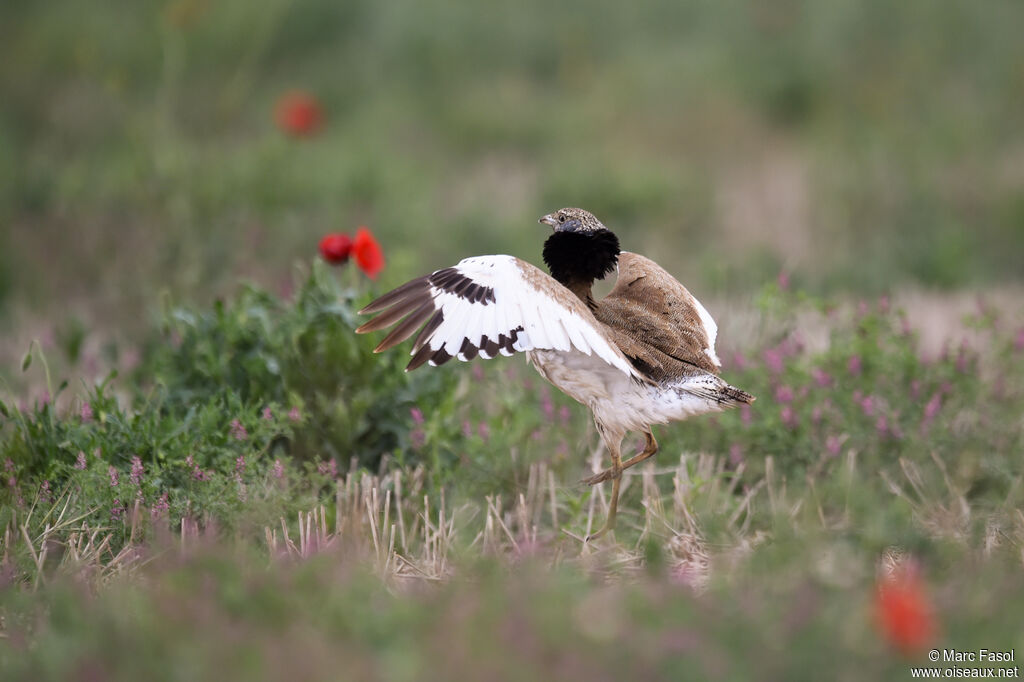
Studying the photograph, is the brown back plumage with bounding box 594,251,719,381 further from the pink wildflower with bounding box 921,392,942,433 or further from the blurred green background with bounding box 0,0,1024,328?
the blurred green background with bounding box 0,0,1024,328

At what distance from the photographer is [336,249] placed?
425 cm

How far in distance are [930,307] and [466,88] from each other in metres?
5.74

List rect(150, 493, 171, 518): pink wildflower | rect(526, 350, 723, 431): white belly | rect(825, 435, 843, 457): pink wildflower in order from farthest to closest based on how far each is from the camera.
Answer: rect(825, 435, 843, 457): pink wildflower → rect(150, 493, 171, 518): pink wildflower → rect(526, 350, 723, 431): white belly

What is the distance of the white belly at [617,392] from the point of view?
343cm

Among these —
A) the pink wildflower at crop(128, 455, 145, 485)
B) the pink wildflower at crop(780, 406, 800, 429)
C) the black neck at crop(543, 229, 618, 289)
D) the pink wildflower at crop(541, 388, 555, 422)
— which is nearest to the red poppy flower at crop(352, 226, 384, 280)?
the black neck at crop(543, 229, 618, 289)

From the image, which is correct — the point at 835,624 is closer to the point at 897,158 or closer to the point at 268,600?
the point at 268,600

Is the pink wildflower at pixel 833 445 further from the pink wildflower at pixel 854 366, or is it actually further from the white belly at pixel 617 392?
the white belly at pixel 617 392

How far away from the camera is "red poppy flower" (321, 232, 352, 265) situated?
4.25 meters

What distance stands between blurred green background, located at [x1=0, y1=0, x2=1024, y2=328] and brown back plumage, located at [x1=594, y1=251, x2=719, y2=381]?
319cm

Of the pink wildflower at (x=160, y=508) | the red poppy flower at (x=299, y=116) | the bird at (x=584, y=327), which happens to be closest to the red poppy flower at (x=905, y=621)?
the bird at (x=584, y=327)

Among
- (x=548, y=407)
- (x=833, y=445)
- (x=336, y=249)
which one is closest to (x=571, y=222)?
(x=336, y=249)

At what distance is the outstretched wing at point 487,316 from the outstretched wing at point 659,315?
1.44ft

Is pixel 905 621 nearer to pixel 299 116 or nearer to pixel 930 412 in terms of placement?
pixel 930 412

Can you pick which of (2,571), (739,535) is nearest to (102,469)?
(2,571)
